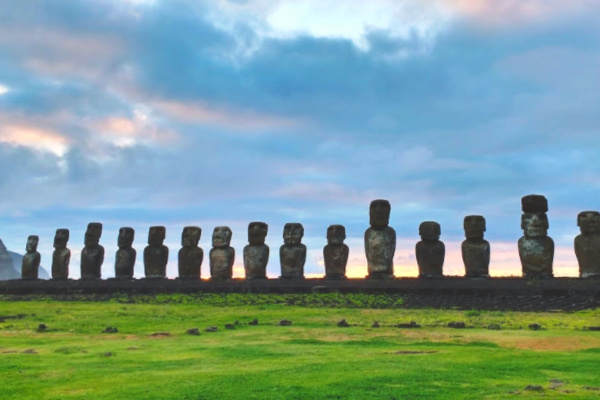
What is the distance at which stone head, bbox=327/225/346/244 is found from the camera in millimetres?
20891

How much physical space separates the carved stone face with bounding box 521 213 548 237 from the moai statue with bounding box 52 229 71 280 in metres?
16.4

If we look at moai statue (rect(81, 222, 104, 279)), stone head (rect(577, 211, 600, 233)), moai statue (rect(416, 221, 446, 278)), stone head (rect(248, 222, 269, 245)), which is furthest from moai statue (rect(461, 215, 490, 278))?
moai statue (rect(81, 222, 104, 279))

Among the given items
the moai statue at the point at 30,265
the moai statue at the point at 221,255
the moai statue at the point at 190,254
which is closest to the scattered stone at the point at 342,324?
the moai statue at the point at 221,255

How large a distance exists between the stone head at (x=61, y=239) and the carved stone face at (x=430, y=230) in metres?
14.0

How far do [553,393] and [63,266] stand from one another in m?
23.5

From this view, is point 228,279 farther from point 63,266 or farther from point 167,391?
point 167,391

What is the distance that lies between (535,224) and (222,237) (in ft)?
31.8

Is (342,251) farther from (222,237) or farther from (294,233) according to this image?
(222,237)

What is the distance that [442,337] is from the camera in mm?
8703

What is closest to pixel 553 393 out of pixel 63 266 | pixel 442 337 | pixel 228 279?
pixel 442 337

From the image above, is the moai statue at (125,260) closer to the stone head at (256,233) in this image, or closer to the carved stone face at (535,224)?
the stone head at (256,233)

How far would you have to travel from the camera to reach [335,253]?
20.7 metres

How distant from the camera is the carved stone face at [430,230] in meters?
19.6

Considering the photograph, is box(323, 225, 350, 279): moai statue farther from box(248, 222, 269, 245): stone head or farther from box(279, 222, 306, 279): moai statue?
box(248, 222, 269, 245): stone head
